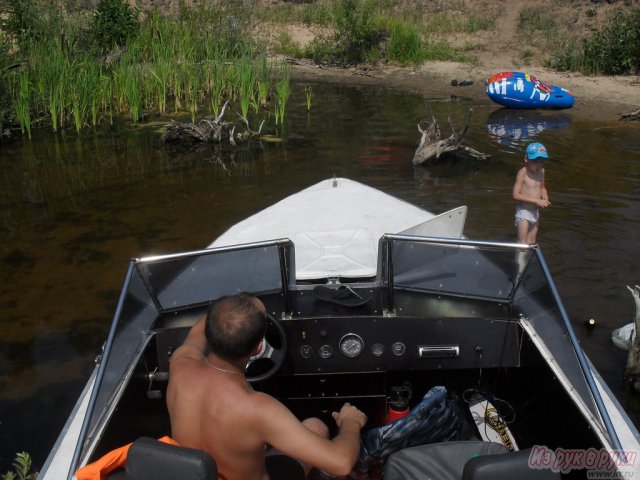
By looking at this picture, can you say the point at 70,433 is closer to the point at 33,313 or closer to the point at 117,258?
the point at 33,313

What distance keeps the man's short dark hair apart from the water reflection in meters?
11.4

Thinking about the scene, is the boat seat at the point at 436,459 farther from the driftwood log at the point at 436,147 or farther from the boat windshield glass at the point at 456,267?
the driftwood log at the point at 436,147

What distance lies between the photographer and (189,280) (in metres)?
4.19

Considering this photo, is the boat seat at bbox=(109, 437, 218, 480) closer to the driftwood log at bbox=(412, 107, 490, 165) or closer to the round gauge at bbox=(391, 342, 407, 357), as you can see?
the round gauge at bbox=(391, 342, 407, 357)

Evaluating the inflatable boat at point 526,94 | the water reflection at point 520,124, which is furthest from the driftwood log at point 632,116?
the inflatable boat at point 526,94

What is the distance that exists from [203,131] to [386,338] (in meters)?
10.7

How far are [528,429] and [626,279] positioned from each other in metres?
4.30

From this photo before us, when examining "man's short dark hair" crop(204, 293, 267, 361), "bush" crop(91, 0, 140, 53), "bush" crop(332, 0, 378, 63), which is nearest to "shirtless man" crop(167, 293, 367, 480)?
"man's short dark hair" crop(204, 293, 267, 361)

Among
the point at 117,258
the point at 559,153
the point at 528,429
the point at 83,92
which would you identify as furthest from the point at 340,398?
the point at 83,92

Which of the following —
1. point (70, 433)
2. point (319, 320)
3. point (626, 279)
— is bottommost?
point (626, 279)

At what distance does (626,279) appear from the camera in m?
7.39

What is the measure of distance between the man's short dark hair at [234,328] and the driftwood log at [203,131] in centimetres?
1121

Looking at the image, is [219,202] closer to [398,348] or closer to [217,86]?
[217,86]

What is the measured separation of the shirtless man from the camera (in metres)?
2.66
